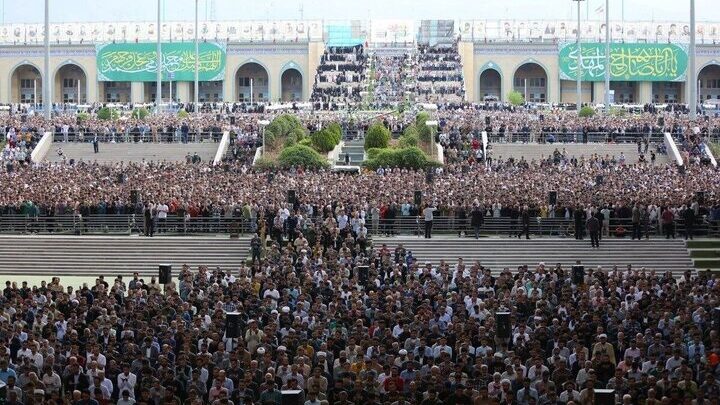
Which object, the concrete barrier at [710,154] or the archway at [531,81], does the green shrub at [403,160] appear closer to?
the concrete barrier at [710,154]

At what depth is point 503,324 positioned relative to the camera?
62.5ft

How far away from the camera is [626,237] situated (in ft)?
102

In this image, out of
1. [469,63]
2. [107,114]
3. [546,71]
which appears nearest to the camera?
[107,114]

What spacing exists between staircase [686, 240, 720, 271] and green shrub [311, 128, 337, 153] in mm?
17404

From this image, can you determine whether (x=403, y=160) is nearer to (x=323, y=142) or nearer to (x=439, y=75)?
(x=323, y=142)

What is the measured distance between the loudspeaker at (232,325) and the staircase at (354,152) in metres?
25.5

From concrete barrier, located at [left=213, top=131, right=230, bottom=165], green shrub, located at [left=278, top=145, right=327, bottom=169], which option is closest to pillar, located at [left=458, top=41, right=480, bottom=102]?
concrete barrier, located at [left=213, top=131, right=230, bottom=165]

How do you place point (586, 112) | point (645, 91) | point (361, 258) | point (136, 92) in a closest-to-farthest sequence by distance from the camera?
point (361, 258) → point (586, 112) → point (645, 91) → point (136, 92)

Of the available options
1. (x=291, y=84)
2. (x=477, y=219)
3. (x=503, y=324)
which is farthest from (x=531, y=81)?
(x=503, y=324)

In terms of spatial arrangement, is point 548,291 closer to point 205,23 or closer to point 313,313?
point 313,313

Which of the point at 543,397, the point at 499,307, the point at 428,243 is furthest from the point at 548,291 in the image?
the point at 428,243

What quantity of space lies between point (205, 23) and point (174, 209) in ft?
205

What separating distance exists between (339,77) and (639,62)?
16.1 metres

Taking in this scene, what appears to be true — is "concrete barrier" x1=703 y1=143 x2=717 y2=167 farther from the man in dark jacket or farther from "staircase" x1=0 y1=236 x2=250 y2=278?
"staircase" x1=0 y1=236 x2=250 y2=278
